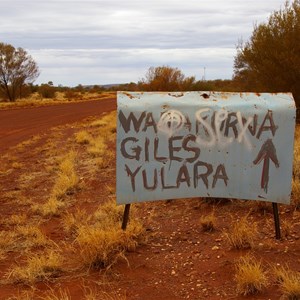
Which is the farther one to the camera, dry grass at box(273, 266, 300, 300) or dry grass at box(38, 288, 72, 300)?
dry grass at box(38, 288, 72, 300)

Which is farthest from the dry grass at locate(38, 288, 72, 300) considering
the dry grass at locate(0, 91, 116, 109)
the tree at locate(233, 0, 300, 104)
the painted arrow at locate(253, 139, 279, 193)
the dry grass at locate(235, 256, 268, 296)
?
the dry grass at locate(0, 91, 116, 109)

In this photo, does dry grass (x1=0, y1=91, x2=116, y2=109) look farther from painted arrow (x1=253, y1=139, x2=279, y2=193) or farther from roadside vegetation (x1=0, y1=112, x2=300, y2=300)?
painted arrow (x1=253, y1=139, x2=279, y2=193)

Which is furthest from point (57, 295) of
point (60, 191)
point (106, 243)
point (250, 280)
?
point (60, 191)

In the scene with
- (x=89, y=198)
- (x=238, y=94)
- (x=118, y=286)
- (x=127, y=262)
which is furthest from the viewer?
(x=89, y=198)

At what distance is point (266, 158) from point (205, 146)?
67 centimetres

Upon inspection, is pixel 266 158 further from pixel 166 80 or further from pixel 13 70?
pixel 13 70

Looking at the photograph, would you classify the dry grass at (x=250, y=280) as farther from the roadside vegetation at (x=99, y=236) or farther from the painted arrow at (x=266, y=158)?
the painted arrow at (x=266, y=158)

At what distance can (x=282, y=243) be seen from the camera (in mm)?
4871

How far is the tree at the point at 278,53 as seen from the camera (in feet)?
47.3

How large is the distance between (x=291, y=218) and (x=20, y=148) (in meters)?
11.5

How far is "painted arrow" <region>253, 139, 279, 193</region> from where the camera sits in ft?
16.2

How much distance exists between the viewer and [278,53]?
14805 millimetres

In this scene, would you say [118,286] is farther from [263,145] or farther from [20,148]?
[20,148]

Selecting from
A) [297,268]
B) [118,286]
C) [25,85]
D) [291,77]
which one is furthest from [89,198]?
[25,85]
